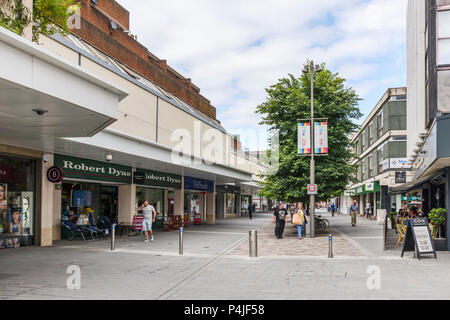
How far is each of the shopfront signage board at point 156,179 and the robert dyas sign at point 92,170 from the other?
1.56 feet

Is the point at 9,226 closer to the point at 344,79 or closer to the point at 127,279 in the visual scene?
the point at 127,279

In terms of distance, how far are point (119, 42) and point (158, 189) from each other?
9149 millimetres

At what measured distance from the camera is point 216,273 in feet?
32.0

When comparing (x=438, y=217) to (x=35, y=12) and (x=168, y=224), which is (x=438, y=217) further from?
(x=168, y=224)

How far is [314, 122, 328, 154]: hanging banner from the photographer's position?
18828 millimetres

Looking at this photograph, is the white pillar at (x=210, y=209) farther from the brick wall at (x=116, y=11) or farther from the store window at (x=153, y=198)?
the brick wall at (x=116, y=11)

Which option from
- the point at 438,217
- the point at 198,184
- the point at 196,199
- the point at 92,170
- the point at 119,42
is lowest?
the point at 196,199

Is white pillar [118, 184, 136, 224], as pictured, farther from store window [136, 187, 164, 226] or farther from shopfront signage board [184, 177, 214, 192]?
shopfront signage board [184, 177, 214, 192]

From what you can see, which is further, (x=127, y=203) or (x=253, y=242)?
(x=127, y=203)

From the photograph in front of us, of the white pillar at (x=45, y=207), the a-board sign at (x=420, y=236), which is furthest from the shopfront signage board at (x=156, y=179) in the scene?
the a-board sign at (x=420, y=236)

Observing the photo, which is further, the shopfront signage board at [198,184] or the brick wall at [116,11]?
the shopfront signage board at [198,184]

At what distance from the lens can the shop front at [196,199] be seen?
28853mm

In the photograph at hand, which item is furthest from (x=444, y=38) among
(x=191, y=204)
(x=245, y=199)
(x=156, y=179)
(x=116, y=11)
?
(x=245, y=199)

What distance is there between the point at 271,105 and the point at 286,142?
205 centimetres
